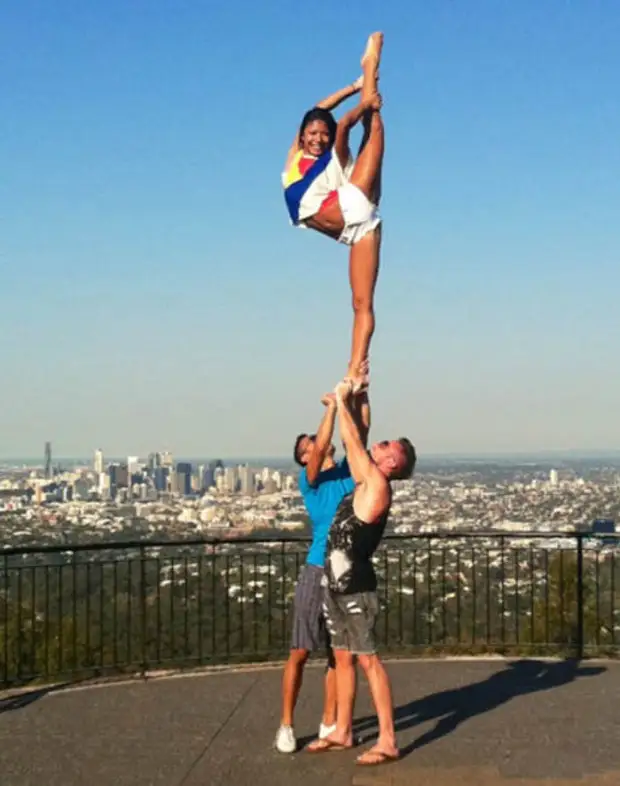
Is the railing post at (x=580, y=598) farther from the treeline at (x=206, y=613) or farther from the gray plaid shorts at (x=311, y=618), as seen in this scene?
the gray plaid shorts at (x=311, y=618)

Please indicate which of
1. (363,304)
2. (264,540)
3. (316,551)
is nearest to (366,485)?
(316,551)

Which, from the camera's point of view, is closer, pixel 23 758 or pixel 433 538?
pixel 23 758

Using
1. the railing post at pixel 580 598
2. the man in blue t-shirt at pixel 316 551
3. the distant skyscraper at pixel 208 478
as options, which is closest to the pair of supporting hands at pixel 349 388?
the man in blue t-shirt at pixel 316 551

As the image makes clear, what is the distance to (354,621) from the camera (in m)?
6.19

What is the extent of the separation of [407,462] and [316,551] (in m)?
0.82

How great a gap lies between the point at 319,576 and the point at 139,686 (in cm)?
282

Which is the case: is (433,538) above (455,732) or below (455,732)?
above

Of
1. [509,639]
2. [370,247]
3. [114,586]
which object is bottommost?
[509,639]

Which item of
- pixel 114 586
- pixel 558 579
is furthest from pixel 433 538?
pixel 114 586

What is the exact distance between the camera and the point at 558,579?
35.8 feet

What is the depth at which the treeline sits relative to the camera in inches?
366

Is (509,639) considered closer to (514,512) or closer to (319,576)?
(319,576)

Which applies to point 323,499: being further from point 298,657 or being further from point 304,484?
point 298,657

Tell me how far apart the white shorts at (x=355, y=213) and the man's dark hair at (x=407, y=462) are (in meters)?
1.18
